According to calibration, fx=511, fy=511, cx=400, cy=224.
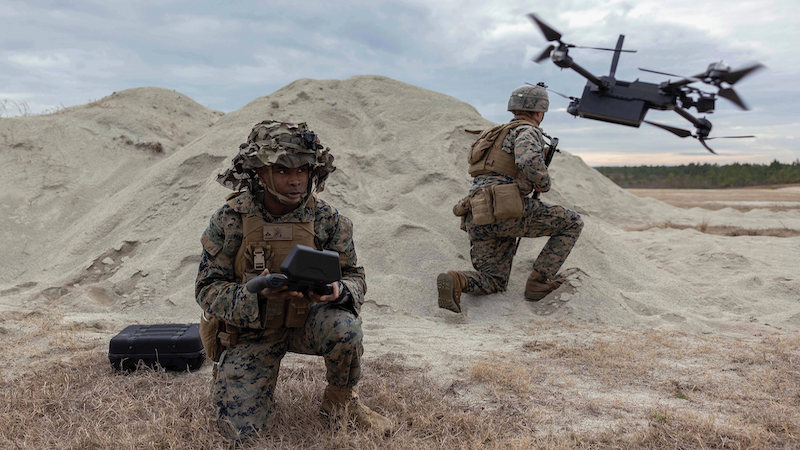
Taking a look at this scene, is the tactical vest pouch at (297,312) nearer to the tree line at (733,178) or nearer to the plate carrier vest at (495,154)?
the plate carrier vest at (495,154)

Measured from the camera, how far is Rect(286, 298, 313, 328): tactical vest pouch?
224 cm

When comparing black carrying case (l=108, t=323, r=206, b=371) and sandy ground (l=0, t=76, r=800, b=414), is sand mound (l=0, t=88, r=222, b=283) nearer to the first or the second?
sandy ground (l=0, t=76, r=800, b=414)

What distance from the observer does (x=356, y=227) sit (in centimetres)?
533

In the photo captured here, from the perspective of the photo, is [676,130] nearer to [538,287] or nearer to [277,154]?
[538,287]

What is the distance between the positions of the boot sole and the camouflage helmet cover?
163cm

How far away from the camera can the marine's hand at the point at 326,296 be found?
2070mm

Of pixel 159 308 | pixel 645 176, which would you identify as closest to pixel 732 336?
pixel 159 308

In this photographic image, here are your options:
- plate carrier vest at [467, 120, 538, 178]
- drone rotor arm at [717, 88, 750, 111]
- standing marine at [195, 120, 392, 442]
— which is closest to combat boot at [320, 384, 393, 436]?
standing marine at [195, 120, 392, 442]

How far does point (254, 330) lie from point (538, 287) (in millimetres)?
2953

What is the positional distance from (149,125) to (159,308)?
554cm

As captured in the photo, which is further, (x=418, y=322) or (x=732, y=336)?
(x=418, y=322)

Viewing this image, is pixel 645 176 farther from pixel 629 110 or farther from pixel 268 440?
pixel 268 440

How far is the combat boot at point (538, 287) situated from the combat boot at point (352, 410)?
103 inches

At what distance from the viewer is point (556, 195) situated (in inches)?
253
